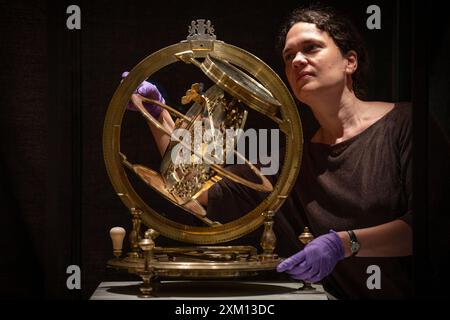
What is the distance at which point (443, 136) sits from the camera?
2.17 meters

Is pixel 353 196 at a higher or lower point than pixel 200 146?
lower

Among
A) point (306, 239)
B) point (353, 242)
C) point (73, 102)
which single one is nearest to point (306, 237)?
point (306, 239)

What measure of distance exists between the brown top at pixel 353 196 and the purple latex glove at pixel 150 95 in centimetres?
27

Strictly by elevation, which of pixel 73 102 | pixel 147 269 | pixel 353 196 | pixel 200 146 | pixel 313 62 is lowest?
pixel 147 269

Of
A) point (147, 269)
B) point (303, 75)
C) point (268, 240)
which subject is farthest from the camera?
point (303, 75)

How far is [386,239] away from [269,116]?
0.48 metres

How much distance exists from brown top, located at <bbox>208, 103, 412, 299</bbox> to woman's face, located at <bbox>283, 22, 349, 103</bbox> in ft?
0.53

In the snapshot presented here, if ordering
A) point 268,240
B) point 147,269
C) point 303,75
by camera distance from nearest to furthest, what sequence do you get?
point 147,269 → point 268,240 → point 303,75

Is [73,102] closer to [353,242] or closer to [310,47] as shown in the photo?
[310,47]

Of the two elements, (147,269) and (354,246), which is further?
(354,246)

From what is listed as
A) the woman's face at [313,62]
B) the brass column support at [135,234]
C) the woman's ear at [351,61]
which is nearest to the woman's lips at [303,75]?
the woman's face at [313,62]

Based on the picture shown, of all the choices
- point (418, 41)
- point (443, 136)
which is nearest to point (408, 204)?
point (443, 136)

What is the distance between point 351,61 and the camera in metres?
2.33

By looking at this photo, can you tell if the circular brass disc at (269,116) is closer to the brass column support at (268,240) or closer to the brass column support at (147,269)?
the brass column support at (268,240)
